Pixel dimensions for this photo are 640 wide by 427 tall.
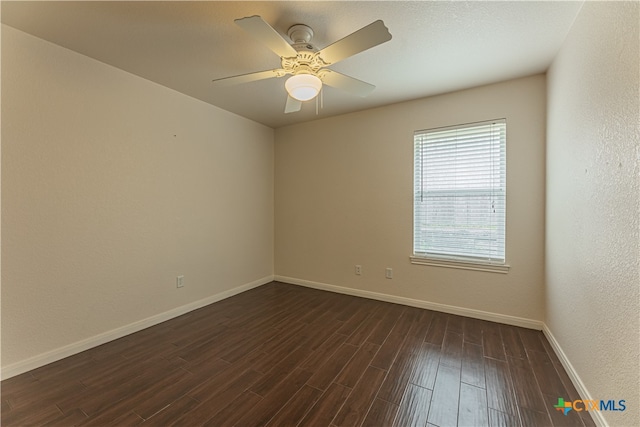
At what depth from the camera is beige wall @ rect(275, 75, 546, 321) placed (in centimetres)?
261

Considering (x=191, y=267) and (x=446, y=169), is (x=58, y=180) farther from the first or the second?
(x=446, y=169)

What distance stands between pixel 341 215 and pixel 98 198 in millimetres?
2735

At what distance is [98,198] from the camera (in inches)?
91.8

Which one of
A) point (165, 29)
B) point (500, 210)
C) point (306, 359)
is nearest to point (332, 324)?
point (306, 359)

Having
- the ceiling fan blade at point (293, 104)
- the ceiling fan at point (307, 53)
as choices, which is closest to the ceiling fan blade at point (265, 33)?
the ceiling fan at point (307, 53)

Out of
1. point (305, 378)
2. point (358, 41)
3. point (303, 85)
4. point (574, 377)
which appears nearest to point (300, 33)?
point (303, 85)

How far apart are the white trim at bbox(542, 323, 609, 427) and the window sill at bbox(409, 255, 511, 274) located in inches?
24.8

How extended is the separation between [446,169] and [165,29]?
2.99m

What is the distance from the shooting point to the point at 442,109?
2998 mm

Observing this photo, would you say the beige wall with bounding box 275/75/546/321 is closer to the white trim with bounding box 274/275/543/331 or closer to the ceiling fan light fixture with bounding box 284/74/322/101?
the white trim with bounding box 274/275/543/331

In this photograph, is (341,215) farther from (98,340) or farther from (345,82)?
(98,340)

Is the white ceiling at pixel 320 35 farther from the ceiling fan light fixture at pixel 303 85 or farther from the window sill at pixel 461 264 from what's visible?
the window sill at pixel 461 264

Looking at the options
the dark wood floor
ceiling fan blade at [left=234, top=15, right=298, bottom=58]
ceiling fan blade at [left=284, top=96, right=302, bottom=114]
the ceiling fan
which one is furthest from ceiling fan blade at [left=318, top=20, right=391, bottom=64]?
the dark wood floor

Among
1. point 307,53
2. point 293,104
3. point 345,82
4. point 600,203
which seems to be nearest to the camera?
point 600,203
